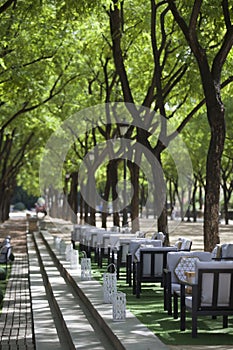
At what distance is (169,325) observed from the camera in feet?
39.4

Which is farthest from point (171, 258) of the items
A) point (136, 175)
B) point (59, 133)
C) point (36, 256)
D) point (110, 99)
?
point (59, 133)

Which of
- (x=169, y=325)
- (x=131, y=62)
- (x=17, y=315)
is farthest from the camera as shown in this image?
(x=131, y=62)

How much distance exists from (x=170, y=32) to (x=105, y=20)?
4429 millimetres

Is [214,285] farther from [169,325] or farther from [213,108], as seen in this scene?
[213,108]

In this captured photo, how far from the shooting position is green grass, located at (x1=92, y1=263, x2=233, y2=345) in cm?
1067

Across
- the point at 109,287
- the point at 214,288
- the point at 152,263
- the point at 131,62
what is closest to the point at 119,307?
the point at 214,288

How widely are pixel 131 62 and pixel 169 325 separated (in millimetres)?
22430

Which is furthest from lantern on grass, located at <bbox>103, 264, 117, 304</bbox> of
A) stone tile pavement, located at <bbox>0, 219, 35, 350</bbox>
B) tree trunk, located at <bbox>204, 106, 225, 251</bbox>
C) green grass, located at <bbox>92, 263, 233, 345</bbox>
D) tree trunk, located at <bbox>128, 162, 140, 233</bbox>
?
tree trunk, located at <bbox>128, 162, 140, 233</bbox>

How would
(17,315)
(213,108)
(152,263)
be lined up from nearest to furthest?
1. (17,315)
2. (152,263)
3. (213,108)

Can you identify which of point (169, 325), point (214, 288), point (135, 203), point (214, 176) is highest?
point (214, 176)

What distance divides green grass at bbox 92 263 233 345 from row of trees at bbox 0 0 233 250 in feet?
10.1

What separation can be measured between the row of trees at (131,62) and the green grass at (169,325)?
3.08 meters

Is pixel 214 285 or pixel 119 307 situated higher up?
pixel 214 285

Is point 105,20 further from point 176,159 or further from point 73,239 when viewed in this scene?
point 176,159
